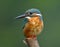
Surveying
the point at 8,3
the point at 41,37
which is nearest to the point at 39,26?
the point at 41,37

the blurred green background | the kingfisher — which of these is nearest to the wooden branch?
the kingfisher

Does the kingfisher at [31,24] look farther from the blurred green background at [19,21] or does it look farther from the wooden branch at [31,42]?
the blurred green background at [19,21]

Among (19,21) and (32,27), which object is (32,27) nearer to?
(32,27)

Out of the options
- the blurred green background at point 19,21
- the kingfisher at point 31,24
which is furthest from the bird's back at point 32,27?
the blurred green background at point 19,21

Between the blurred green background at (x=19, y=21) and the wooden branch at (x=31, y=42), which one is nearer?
the wooden branch at (x=31, y=42)

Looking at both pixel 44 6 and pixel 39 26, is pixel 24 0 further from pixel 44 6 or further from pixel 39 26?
pixel 39 26

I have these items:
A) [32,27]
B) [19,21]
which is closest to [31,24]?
[32,27]

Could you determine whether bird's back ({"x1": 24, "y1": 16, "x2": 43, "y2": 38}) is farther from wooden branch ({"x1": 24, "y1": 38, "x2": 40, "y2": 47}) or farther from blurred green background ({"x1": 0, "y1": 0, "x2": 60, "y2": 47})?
blurred green background ({"x1": 0, "y1": 0, "x2": 60, "y2": 47})
